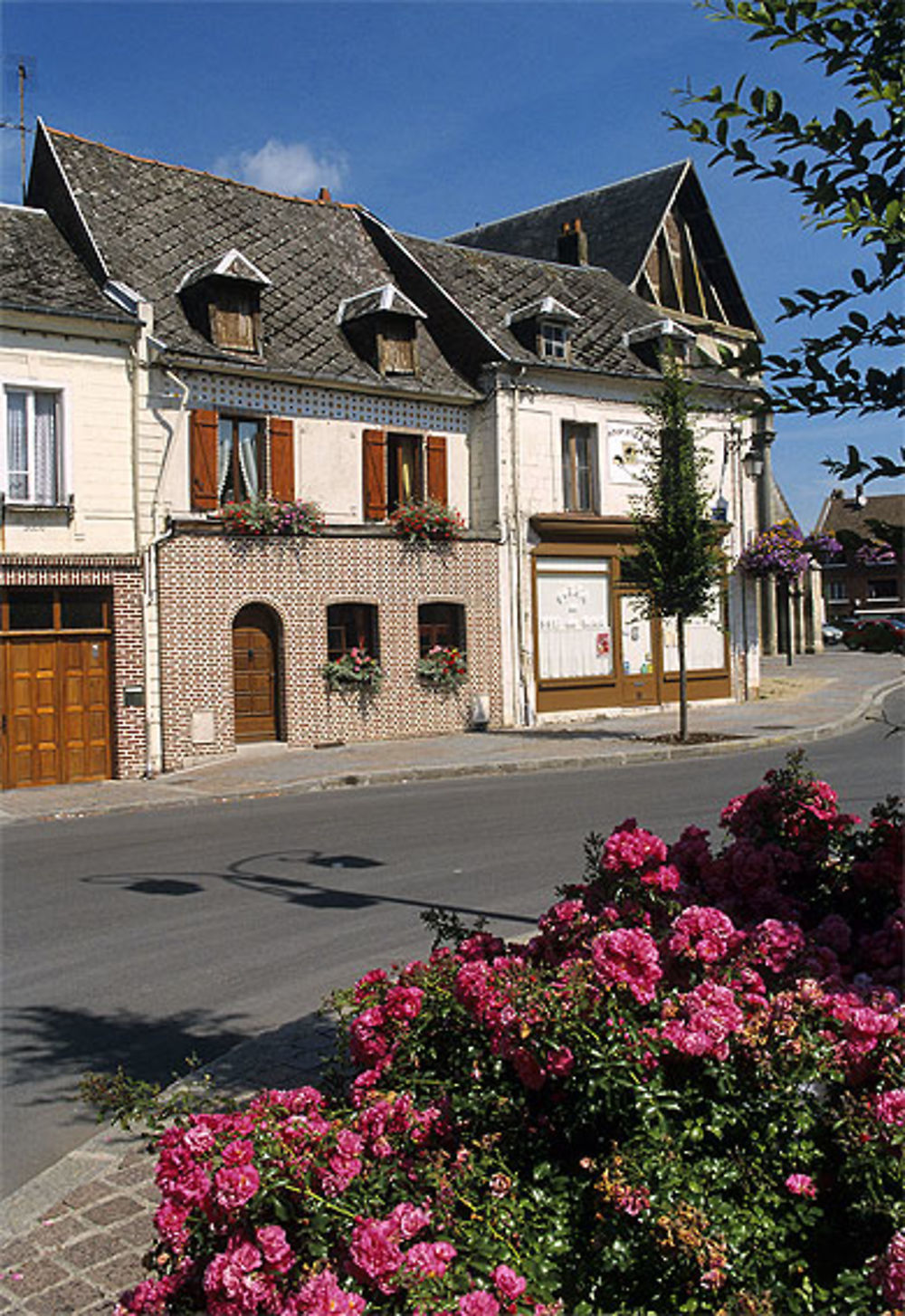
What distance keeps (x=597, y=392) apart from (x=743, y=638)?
6789 millimetres

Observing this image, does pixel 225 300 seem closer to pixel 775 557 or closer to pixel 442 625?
pixel 442 625

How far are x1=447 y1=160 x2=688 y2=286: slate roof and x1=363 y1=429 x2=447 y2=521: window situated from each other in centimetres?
1077

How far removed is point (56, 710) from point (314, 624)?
4.59 meters

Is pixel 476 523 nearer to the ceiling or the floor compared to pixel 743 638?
nearer to the ceiling

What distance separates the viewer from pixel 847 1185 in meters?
2.87

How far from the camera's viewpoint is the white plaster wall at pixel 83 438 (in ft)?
55.3

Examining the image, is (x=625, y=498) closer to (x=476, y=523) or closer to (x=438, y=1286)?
(x=476, y=523)

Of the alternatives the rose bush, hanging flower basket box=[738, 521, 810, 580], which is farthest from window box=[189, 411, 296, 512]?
the rose bush

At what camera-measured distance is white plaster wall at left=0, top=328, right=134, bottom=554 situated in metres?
16.9

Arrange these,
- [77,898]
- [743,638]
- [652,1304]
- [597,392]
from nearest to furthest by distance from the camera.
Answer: [652,1304]
[77,898]
[597,392]
[743,638]

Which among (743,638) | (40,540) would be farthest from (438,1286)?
(743,638)

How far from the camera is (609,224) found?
3228cm

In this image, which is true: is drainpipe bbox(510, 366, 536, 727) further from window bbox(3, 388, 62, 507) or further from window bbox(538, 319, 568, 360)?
window bbox(3, 388, 62, 507)

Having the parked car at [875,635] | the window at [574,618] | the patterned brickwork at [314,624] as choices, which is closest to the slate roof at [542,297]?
the window at [574,618]
